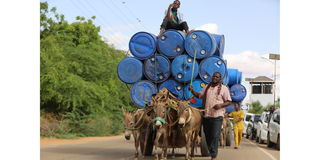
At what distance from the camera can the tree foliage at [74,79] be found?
2420 centimetres

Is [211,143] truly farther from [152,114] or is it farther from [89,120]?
[89,120]

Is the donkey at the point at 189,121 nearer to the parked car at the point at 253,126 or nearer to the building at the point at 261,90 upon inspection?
the parked car at the point at 253,126

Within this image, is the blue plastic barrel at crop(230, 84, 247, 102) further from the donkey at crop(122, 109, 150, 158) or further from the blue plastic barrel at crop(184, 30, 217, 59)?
the donkey at crop(122, 109, 150, 158)

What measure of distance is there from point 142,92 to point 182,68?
A: 46.1 inches

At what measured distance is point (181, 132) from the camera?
435 inches

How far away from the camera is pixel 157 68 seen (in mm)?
12109

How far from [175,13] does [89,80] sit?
16.2 meters

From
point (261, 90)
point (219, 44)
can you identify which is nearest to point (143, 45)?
point (219, 44)

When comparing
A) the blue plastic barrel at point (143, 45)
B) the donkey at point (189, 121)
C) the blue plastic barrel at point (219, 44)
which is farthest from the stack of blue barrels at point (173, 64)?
the donkey at point (189, 121)

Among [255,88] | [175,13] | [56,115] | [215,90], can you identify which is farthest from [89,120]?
[255,88]

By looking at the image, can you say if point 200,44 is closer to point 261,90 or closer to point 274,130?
point 274,130

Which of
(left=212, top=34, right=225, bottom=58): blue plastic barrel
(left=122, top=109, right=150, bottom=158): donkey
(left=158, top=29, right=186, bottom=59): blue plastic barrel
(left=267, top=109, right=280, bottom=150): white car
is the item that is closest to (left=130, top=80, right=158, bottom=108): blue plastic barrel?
(left=122, top=109, right=150, bottom=158): donkey

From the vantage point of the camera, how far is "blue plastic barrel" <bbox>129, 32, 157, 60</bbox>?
12.2 metres

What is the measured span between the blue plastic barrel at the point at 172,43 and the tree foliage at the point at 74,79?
1232 centimetres
